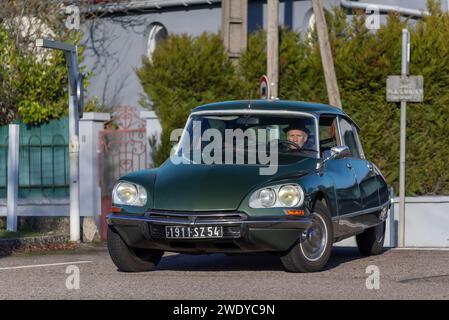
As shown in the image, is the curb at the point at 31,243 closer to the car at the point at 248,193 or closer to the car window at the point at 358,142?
the car at the point at 248,193

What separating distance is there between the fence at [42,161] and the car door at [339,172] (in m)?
9.33

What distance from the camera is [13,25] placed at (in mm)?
24469

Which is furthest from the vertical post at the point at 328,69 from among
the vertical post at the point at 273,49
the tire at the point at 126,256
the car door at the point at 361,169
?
the tire at the point at 126,256

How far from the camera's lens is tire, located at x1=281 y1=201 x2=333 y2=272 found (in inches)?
424

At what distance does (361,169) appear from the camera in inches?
501

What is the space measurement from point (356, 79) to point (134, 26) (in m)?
9.98

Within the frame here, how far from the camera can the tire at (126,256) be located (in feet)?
Result: 36.4

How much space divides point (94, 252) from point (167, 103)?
6024mm

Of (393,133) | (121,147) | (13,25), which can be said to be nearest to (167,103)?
(121,147)

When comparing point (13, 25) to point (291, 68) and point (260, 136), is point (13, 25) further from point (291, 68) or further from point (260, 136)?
point (260, 136)

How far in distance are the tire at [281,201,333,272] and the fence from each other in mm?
10731

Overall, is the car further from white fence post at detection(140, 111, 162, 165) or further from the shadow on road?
white fence post at detection(140, 111, 162, 165)

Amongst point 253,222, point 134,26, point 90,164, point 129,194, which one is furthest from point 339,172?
point 134,26

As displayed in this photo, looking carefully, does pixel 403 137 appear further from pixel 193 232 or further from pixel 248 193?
pixel 193 232
